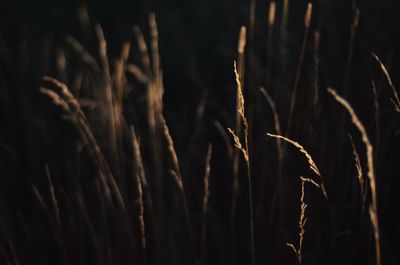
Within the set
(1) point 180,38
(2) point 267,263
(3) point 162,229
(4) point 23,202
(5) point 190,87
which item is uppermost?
(1) point 180,38

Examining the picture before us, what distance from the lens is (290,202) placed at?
1.46 m

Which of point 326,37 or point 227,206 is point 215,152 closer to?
point 227,206

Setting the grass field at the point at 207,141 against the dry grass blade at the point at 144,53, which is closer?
the grass field at the point at 207,141

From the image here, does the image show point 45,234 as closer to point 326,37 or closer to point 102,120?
point 102,120

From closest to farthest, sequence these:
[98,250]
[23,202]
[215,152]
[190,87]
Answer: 1. [98,250]
2. [23,202]
3. [215,152]
4. [190,87]

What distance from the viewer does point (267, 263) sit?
135 centimetres

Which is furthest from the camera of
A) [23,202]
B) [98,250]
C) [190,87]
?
[190,87]

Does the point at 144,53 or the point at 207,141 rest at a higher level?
the point at 144,53

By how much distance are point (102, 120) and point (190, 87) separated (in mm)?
584

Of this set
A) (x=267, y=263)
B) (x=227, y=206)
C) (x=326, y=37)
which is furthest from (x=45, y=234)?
(x=326, y=37)

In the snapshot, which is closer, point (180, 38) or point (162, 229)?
point (162, 229)

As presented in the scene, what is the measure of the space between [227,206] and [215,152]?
13.9 inches

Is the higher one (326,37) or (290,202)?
(326,37)

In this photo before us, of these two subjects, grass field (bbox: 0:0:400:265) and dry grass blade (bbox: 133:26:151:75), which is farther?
dry grass blade (bbox: 133:26:151:75)
